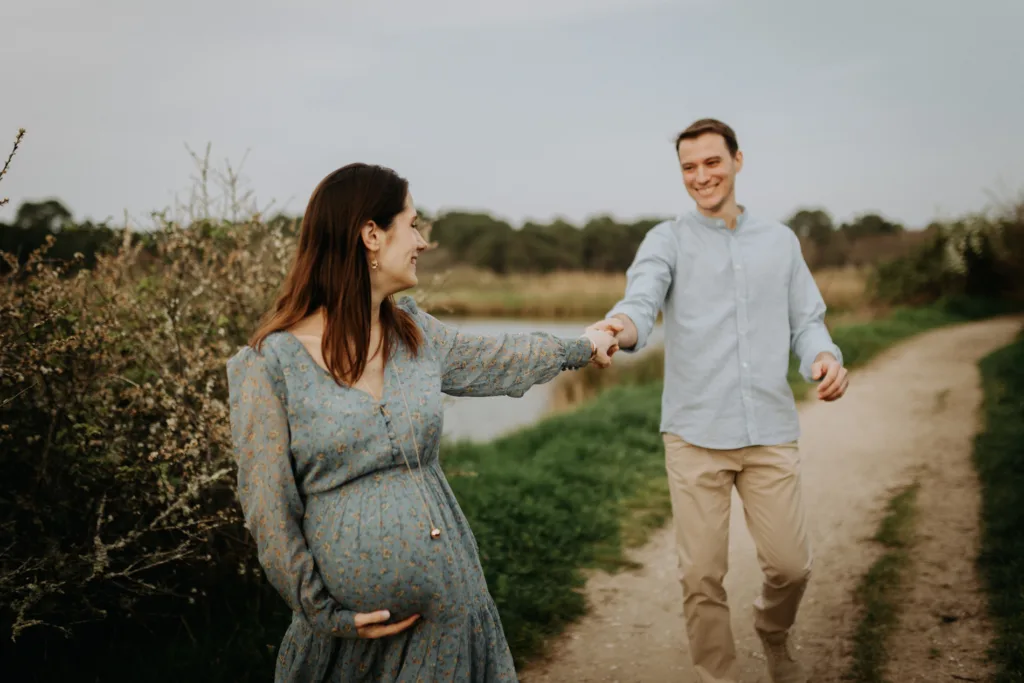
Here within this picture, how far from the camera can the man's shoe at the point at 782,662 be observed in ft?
12.5

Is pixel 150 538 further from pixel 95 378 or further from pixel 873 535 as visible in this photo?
pixel 873 535

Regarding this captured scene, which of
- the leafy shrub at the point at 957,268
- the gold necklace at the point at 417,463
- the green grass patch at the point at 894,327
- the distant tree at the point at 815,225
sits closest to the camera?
the gold necklace at the point at 417,463

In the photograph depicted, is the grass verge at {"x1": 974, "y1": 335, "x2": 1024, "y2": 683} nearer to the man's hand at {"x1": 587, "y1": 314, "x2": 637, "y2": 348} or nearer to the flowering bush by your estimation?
the man's hand at {"x1": 587, "y1": 314, "x2": 637, "y2": 348}

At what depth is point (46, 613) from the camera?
140 inches

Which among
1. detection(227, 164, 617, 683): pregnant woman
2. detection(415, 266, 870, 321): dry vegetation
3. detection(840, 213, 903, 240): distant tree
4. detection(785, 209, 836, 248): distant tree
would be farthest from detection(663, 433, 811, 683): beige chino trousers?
detection(840, 213, 903, 240): distant tree

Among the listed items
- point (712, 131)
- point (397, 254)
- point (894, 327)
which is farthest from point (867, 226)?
point (397, 254)

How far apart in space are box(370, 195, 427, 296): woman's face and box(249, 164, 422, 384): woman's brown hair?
28 mm

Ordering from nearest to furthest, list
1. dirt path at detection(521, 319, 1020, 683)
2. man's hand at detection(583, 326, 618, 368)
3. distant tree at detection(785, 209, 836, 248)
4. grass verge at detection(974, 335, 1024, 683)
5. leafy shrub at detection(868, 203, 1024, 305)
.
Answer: man's hand at detection(583, 326, 618, 368)
grass verge at detection(974, 335, 1024, 683)
dirt path at detection(521, 319, 1020, 683)
leafy shrub at detection(868, 203, 1024, 305)
distant tree at detection(785, 209, 836, 248)

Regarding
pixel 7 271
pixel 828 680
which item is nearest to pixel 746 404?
pixel 828 680

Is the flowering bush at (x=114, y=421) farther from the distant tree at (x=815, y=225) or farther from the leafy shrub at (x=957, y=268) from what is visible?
the distant tree at (x=815, y=225)

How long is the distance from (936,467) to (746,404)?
480cm

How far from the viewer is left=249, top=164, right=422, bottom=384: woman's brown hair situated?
224 centimetres

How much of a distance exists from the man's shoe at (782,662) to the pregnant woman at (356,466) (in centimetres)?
189

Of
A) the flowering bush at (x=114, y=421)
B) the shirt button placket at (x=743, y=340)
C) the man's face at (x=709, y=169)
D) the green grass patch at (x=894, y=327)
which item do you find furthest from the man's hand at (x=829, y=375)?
the green grass patch at (x=894, y=327)
